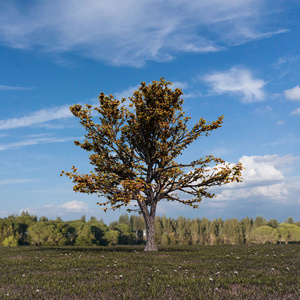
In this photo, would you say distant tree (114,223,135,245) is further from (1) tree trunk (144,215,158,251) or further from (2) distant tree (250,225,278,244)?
(1) tree trunk (144,215,158,251)

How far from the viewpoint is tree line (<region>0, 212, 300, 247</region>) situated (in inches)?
4031

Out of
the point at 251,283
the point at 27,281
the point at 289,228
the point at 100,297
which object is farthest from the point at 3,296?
the point at 289,228

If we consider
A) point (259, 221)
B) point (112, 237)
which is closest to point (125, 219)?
point (112, 237)

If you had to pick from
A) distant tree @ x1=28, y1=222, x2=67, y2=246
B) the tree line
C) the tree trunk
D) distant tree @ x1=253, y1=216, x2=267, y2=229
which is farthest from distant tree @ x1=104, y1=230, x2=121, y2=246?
the tree trunk

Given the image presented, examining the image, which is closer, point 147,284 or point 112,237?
point 147,284

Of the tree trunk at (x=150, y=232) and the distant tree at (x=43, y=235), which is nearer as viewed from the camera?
the tree trunk at (x=150, y=232)

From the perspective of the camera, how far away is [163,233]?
135 m

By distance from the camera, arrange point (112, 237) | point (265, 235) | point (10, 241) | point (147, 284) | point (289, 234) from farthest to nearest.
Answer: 1. point (112, 237)
2. point (289, 234)
3. point (10, 241)
4. point (265, 235)
5. point (147, 284)

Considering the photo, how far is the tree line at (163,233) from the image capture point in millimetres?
102375

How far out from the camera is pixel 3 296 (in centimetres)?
914

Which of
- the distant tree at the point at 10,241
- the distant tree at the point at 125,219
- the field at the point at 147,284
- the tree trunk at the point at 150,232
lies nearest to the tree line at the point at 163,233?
the distant tree at the point at 10,241

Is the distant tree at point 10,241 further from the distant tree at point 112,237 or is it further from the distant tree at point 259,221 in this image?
the distant tree at point 259,221

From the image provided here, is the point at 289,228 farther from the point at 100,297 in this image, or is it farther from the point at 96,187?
the point at 100,297

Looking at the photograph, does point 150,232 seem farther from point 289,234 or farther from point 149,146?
point 289,234
